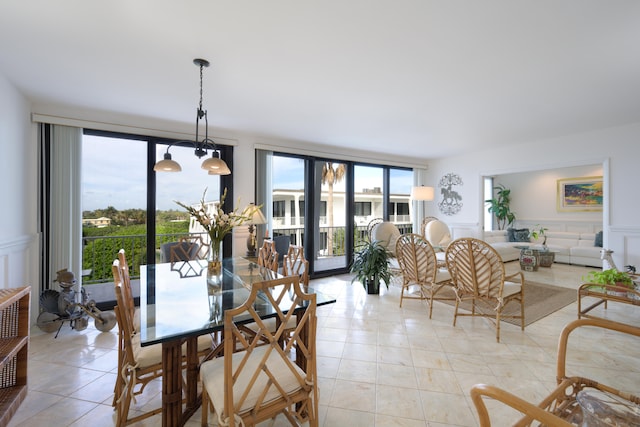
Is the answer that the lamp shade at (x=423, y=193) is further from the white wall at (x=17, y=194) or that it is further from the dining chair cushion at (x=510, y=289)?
the white wall at (x=17, y=194)

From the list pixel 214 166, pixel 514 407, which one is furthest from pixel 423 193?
pixel 514 407

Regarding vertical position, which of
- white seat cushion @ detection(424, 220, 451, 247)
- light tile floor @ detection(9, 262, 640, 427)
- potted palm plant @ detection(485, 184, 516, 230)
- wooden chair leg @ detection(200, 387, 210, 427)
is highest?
potted palm plant @ detection(485, 184, 516, 230)

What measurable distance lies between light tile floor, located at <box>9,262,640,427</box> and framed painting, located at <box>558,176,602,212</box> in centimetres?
472

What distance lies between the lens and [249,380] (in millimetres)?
1314

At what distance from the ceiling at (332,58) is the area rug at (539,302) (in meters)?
2.45

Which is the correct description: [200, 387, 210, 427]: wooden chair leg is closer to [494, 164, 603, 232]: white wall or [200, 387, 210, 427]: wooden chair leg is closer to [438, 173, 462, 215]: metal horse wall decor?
[438, 173, 462, 215]: metal horse wall decor

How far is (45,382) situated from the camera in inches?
79.4

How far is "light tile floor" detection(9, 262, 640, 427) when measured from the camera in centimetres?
172

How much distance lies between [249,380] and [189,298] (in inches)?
31.9

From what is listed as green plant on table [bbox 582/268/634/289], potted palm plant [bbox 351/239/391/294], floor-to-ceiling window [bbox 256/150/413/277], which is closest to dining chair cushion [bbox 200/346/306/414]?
potted palm plant [bbox 351/239/391/294]

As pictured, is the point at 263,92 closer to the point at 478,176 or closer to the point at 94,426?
the point at 94,426

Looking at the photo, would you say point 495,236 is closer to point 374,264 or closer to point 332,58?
point 374,264

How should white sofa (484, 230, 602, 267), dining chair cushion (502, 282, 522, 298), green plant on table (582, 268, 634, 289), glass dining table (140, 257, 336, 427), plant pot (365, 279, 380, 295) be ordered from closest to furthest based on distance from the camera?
1. glass dining table (140, 257, 336, 427)
2. dining chair cushion (502, 282, 522, 298)
3. green plant on table (582, 268, 634, 289)
4. plant pot (365, 279, 380, 295)
5. white sofa (484, 230, 602, 267)

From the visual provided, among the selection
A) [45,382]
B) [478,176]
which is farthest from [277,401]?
[478,176]
